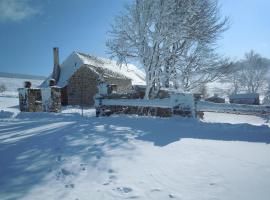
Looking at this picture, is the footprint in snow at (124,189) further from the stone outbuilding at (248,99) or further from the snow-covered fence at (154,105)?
the stone outbuilding at (248,99)

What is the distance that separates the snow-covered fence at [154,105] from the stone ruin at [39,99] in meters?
3.15

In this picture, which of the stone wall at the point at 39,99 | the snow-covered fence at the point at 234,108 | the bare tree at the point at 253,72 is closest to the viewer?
the snow-covered fence at the point at 234,108

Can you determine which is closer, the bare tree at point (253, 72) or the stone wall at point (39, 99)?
the stone wall at point (39, 99)

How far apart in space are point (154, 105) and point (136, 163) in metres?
5.05

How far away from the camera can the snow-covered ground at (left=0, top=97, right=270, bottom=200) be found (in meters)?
2.91

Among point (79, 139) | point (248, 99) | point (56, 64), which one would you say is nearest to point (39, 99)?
point (79, 139)

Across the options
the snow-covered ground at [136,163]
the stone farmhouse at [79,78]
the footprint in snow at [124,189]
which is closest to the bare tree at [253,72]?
the stone farmhouse at [79,78]

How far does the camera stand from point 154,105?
8.83 meters

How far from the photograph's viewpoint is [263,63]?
45.6 metres

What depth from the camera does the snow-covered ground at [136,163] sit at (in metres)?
2.91

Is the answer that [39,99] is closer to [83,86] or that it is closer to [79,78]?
[83,86]

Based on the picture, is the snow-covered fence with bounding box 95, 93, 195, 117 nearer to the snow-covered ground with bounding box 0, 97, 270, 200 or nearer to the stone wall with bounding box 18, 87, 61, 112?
the snow-covered ground with bounding box 0, 97, 270, 200

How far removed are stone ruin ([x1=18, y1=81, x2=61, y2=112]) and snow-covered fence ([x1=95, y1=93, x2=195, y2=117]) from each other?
3.15 m

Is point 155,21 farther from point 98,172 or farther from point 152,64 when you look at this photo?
point 98,172
